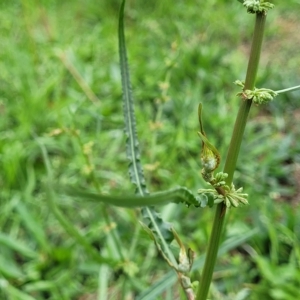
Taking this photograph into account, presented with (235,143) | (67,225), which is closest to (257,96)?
(235,143)

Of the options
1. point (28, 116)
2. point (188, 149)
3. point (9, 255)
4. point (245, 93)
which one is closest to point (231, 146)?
point (245, 93)

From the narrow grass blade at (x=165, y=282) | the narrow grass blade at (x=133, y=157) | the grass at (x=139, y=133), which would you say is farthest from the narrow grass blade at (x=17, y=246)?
the narrow grass blade at (x=133, y=157)

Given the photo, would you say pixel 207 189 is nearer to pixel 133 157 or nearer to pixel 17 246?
pixel 133 157

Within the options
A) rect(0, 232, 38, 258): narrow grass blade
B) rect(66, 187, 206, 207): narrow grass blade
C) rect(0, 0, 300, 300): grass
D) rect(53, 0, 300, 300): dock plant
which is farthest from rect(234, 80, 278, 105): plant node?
rect(0, 232, 38, 258): narrow grass blade

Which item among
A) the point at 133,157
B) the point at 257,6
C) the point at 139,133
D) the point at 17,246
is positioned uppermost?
the point at 139,133

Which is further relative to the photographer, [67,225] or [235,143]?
[67,225]

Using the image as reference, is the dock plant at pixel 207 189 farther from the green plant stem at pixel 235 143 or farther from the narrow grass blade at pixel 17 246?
the narrow grass blade at pixel 17 246

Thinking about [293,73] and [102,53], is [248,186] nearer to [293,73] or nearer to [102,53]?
[293,73]
